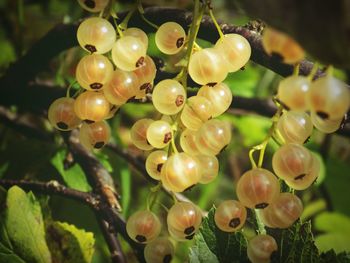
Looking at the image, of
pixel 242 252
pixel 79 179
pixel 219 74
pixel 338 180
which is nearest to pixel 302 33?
pixel 219 74

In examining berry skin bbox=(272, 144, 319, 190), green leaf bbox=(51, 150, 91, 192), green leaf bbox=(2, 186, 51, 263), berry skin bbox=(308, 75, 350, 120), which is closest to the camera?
berry skin bbox=(308, 75, 350, 120)

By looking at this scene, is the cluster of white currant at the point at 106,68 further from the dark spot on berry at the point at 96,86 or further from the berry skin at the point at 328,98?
the berry skin at the point at 328,98

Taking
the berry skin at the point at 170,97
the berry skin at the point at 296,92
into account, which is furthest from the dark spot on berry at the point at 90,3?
the berry skin at the point at 296,92

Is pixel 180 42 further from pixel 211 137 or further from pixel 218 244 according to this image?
pixel 218 244

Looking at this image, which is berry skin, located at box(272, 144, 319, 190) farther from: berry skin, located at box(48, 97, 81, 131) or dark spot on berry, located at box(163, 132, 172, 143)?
berry skin, located at box(48, 97, 81, 131)

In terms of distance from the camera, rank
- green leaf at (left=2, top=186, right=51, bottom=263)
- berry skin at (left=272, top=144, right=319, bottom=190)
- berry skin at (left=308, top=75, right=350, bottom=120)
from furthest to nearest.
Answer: green leaf at (left=2, top=186, right=51, bottom=263) < berry skin at (left=272, top=144, right=319, bottom=190) < berry skin at (left=308, top=75, right=350, bottom=120)

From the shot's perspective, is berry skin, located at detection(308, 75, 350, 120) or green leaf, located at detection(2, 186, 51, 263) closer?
berry skin, located at detection(308, 75, 350, 120)

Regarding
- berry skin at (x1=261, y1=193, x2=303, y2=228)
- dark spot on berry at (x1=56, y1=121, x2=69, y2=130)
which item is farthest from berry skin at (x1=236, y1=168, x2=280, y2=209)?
dark spot on berry at (x1=56, y1=121, x2=69, y2=130)
